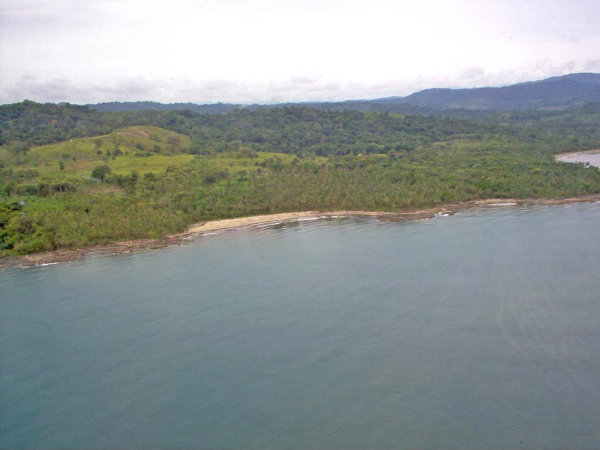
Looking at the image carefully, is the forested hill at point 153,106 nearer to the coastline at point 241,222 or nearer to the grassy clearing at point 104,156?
the grassy clearing at point 104,156

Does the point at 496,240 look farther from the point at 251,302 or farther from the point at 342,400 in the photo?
the point at 342,400

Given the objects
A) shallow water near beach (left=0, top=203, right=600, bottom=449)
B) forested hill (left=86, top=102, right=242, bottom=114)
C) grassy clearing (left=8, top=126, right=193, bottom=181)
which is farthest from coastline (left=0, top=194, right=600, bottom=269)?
forested hill (left=86, top=102, right=242, bottom=114)

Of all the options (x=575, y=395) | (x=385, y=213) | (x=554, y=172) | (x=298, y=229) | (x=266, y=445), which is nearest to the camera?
(x=266, y=445)

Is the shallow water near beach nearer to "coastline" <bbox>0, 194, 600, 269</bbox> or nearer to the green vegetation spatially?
"coastline" <bbox>0, 194, 600, 269</bbox>

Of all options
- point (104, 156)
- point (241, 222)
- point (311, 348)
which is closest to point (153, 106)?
point (104, 156)

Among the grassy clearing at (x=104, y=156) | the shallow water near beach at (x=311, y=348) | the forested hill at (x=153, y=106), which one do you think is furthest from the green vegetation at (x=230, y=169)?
the forested hill at (x=153, y=106)

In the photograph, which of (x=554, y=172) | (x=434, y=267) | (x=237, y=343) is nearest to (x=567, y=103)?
(x=554, y=172)
